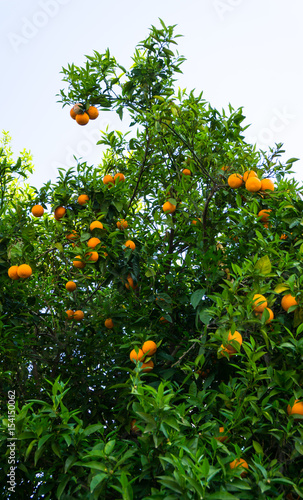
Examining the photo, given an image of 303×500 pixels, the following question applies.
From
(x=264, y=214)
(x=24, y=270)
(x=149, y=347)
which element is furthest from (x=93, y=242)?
(x=264, y=214)

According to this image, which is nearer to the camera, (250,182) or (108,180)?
(250,182)

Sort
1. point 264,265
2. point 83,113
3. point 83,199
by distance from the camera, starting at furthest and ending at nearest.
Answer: point 83,113 → point 83,199 → point 264,265

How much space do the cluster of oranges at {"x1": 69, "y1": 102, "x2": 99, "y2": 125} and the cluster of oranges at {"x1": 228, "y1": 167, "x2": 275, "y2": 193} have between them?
1.32m

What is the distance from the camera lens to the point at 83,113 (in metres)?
3.81

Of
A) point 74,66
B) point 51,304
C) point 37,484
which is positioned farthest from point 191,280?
point 74,66

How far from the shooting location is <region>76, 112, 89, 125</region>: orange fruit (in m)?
3.81

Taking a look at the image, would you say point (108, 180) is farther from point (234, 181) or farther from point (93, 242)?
point (234, 181)

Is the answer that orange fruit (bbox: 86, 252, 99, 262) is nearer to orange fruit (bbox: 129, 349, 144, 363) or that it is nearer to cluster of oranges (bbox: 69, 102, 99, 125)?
orange fruit (bbox: 129, 349, 144, 363)

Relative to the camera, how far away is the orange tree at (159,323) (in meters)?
1.99

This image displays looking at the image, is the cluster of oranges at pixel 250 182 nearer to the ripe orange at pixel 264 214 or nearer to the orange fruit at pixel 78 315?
the ripe orange at pixel 264 214

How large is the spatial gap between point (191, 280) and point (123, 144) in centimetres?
170

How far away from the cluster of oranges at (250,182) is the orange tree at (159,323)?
0.05ft

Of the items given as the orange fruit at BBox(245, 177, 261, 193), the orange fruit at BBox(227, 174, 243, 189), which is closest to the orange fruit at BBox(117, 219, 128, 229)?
the orange fruit at BBox(227, 174, 243, 189)

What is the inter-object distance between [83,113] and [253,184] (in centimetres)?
155
